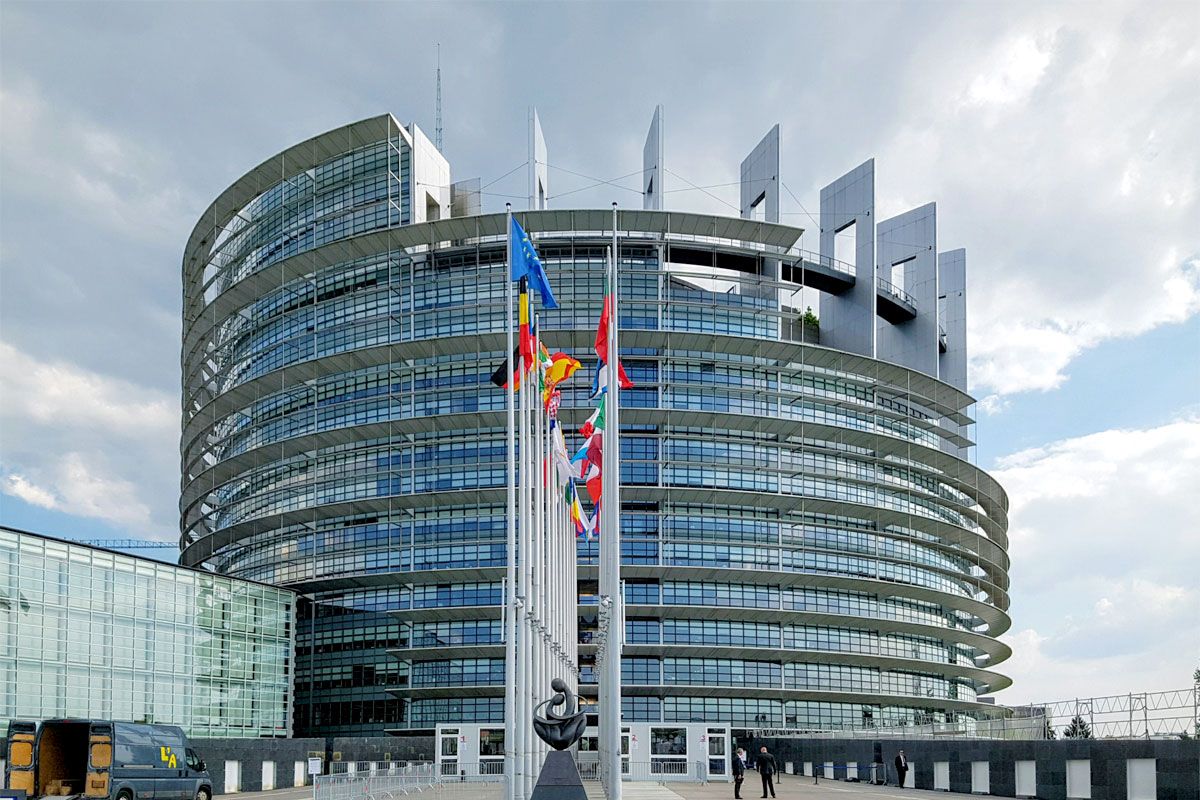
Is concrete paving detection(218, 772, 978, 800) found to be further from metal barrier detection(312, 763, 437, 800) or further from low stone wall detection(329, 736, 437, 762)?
low stone wall detection(329, 736, 437, 762)

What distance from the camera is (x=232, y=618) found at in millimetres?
71500

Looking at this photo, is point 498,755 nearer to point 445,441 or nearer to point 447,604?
point 447,604

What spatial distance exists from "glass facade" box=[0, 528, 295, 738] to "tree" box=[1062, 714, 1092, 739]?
131ft

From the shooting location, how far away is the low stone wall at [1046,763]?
106 ft

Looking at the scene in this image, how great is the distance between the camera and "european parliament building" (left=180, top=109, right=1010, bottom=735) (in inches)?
3420

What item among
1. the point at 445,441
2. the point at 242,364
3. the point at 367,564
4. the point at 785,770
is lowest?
the point at 785,770

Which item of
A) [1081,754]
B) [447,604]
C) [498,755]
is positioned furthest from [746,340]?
[1081,754]

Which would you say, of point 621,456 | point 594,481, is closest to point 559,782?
point 594,481

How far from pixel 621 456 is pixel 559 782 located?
208 feet

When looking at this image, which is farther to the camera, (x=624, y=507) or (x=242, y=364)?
(x=242, y=364)

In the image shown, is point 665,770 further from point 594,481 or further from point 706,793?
point 594,481

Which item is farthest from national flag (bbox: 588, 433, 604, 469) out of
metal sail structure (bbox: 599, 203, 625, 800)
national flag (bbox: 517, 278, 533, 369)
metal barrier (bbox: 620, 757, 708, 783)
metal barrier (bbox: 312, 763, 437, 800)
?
metal barrier (bbox: 620, 757, 708, 783)

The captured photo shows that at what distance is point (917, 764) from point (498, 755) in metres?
29.0

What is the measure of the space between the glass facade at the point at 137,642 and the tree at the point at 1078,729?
3997 cm
